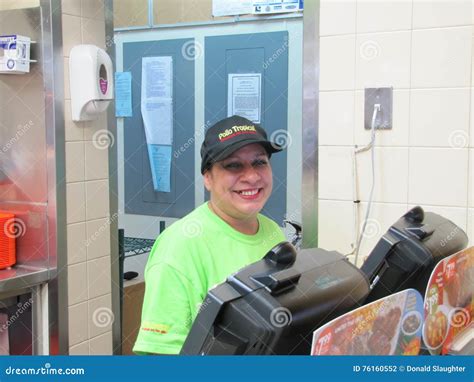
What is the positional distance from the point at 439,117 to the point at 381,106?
A: 0.18 meters

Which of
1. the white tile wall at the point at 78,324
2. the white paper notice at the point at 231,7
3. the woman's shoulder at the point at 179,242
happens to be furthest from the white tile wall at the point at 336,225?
the white paper notice at the point at 231,7

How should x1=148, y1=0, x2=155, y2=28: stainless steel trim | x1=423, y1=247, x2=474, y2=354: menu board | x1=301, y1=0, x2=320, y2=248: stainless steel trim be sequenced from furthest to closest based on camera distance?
x1=148, y1=0, x2=155, y2=28: stainless steel trim < x1=301, y1=0, x2=320, y2=248: stainless steel trim < x1=423, y1=247, x2=474, y2=354: menu board

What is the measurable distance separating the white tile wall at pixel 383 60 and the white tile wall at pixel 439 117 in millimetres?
79

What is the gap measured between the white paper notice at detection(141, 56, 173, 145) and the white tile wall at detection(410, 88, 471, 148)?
5.29 feet

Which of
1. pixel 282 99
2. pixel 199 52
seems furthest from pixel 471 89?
pixel 199 52

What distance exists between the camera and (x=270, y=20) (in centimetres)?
Result: 302

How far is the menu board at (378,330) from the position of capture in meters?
0.65

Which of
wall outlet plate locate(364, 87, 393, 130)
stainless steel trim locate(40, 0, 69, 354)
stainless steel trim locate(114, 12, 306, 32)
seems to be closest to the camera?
wall outlet plate locate(364, 87, 393, 130)

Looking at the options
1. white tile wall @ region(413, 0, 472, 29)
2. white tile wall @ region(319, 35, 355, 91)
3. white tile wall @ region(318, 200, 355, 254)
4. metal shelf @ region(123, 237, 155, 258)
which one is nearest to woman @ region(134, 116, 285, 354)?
white tile wall @ region(318, 200, 355, 254)

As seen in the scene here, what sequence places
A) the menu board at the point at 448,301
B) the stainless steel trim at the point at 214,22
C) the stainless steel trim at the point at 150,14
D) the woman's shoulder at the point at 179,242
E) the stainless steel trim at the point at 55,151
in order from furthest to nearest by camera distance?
the stainless steel trim at the point at 150,14 < the stainless steel trim at the point at 214,22 < the stainless steel trim at the point at 55,151 < the woman's shoulder at the point at 179,242 < the menu board at the point at 448,301

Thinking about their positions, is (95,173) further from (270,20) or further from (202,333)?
(202,333)

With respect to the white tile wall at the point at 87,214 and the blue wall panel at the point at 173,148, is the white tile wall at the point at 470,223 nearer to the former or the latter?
the white tile wall at the point at 87,214

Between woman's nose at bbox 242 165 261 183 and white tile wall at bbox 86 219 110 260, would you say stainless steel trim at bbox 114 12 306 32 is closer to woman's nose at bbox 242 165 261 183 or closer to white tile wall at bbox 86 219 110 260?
white tile wall at bbox 86 219 110 260

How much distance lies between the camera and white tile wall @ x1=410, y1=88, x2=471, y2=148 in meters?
1.92
